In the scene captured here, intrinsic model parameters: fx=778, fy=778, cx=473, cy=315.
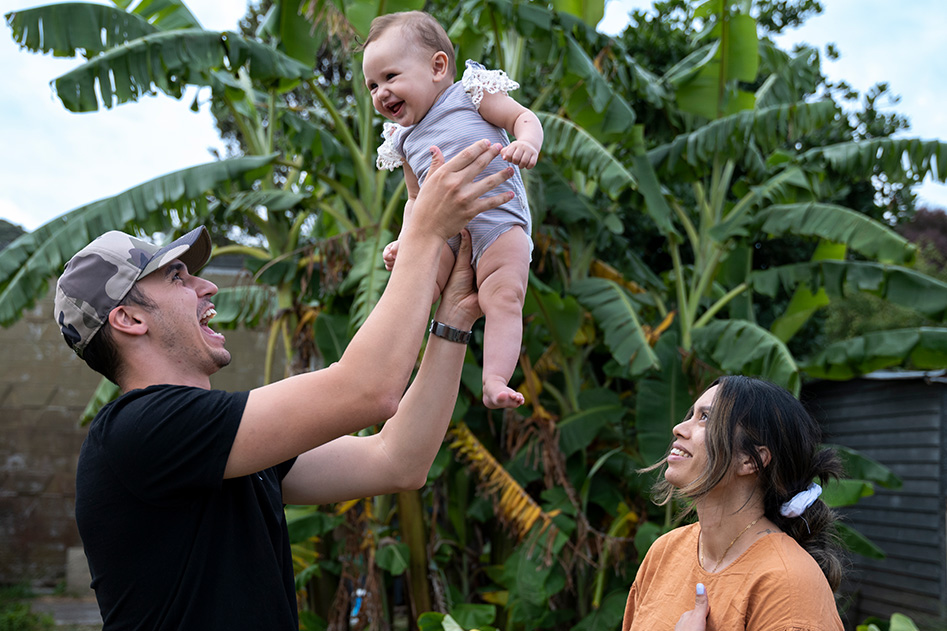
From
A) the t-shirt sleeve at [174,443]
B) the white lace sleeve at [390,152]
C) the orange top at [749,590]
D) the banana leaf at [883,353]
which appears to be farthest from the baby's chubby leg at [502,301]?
the banana leaf at [883,353]

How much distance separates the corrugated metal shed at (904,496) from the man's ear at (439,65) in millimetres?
5749

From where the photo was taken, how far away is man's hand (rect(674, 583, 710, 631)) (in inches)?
81.8

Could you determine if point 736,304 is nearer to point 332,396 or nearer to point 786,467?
point 786,467

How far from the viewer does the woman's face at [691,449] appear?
2.33 m

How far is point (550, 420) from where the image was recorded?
207 inches

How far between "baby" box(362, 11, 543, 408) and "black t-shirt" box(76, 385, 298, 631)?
60cm

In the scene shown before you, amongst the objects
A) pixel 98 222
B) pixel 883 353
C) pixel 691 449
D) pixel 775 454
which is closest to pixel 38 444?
pixel 98 222

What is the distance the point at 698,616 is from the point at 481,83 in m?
1.50

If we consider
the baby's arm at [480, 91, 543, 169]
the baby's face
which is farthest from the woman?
the baby's face

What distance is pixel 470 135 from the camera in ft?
5.94

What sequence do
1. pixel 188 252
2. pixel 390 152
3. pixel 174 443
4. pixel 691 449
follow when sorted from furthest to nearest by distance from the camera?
1. pixel 691 449
2. pixel 390 152
3. pixel 188 252
4. pixel 174 443

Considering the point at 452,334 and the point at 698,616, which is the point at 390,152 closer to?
the point at 452,334

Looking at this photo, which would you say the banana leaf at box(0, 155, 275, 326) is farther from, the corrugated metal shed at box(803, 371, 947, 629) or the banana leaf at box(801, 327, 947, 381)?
the corrugated metal shed at box(803, 371, 947, 629)

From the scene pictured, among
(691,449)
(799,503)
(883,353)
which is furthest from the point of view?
(883,353)
